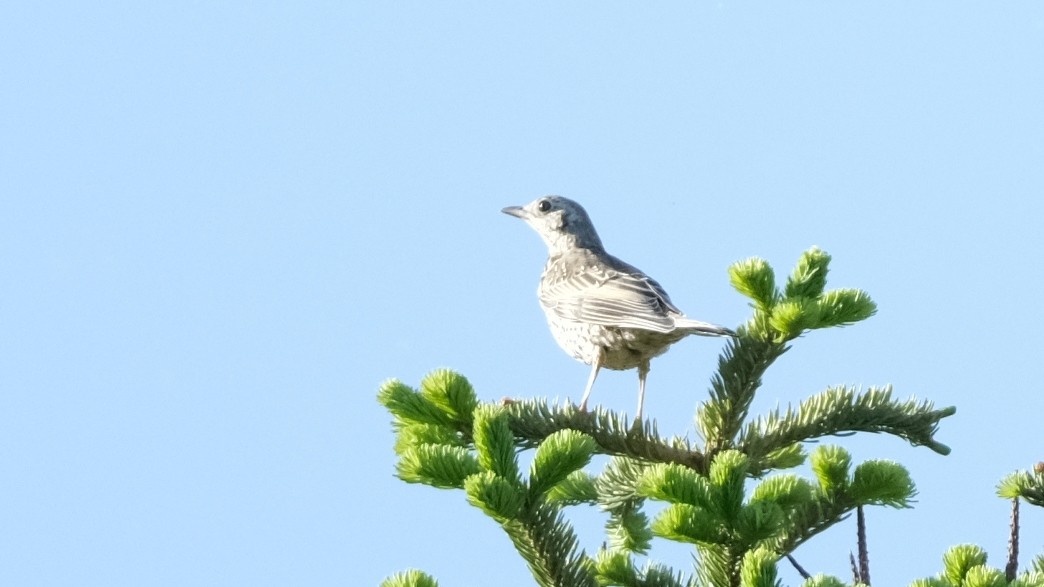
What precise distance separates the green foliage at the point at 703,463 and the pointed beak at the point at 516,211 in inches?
206

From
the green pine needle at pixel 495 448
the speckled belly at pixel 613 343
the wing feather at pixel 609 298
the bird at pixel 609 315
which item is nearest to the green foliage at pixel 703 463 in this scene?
the green pine needle at pixel 495 448

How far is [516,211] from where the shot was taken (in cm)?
1007

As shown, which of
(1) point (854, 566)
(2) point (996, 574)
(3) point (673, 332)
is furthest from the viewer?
(3) point (673, 332)

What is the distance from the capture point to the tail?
15.8 feet

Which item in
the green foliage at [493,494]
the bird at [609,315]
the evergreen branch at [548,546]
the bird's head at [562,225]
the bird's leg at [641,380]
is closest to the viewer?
the green foliage at [493,494]

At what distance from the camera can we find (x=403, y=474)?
11.7ft

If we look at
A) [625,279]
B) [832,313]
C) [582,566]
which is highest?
[625,279]

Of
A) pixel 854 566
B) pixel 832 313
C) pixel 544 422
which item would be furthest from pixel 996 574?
pixel 544 422

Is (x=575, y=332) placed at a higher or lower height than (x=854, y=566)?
higher

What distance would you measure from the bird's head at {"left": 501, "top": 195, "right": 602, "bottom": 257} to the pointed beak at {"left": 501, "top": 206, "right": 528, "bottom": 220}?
145 millimetres

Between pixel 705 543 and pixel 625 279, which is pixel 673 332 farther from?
pixel 705 543

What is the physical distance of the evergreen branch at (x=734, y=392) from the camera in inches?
180

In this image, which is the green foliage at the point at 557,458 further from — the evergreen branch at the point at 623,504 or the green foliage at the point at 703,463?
the evergreen branch at the point at 623,504

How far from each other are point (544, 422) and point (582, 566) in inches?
33.7
